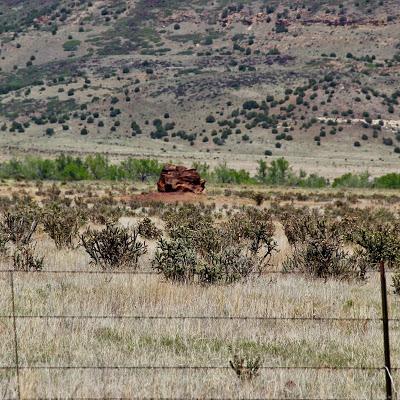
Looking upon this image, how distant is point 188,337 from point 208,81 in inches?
4531

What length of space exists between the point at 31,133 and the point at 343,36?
66.1m

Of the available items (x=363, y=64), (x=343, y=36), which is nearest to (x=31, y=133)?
(x=363, y=64)

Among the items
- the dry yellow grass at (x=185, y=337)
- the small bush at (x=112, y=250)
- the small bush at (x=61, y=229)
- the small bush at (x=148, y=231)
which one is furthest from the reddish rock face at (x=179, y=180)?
the dry yellow grass at (x=185, y=337)

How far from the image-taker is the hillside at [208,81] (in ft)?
330

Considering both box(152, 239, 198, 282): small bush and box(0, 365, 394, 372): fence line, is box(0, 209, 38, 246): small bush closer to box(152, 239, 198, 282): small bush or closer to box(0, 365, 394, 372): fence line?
box(152, 239, 198, 282): small bush

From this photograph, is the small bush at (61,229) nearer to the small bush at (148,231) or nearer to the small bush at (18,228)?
the small bush at (18,228)

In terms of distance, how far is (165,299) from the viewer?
1033 centimetres

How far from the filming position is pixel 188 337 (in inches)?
330

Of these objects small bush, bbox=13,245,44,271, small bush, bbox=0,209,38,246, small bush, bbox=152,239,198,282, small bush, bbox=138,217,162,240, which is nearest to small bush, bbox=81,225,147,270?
small bush, bbox=13,245,44,271

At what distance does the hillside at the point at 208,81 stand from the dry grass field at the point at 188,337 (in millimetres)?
68427

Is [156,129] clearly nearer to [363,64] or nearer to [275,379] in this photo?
[363,64]

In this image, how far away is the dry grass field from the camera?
6.66 meters

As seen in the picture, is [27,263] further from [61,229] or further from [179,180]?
[179,180]

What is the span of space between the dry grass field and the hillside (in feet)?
224
